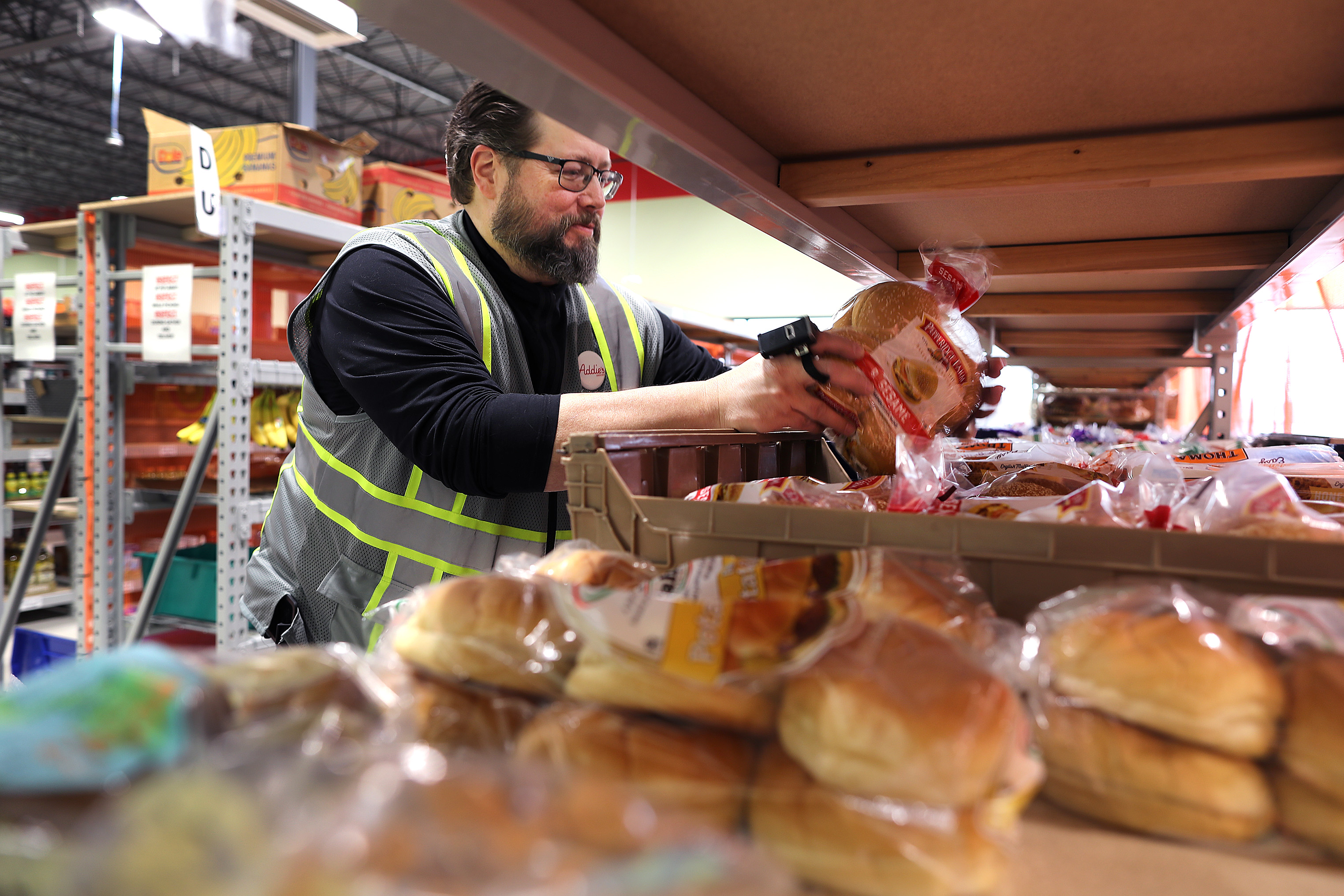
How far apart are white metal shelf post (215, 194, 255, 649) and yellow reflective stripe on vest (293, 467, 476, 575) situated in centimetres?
121

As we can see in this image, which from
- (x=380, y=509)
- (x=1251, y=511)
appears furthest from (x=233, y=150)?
(x=1251, y=511)

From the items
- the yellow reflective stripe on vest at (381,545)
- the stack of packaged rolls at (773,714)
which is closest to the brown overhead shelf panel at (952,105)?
the stack of packaged rolls at (773,714)

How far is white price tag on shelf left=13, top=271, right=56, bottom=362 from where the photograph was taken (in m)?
3.39

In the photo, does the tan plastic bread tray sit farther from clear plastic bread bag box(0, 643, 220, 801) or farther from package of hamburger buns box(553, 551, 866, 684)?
clear plastic bread bag box(0, 643, 220, 801)

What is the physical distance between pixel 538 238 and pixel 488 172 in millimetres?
212

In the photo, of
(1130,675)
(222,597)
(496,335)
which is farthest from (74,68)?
(1130,675)

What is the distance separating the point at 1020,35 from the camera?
823 millimetres

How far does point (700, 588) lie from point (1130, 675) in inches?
12.2

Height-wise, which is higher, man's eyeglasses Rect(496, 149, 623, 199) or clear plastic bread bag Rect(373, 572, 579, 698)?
man's eyeglasses Rect(496, 149, 623, 199)

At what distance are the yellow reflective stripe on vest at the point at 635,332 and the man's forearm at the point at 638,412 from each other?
2.14 feet

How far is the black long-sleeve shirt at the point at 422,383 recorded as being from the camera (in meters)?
1.34

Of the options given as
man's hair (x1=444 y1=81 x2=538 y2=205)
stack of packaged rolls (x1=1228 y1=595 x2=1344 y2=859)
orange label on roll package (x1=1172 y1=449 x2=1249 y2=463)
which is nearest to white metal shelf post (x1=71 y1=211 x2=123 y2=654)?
man's hair (x1=444 y1=81 x2=538 y2=205)

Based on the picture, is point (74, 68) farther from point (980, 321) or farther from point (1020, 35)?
point (1020, 35)

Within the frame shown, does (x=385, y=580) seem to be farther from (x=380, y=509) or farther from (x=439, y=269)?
(x=439, y=269)
